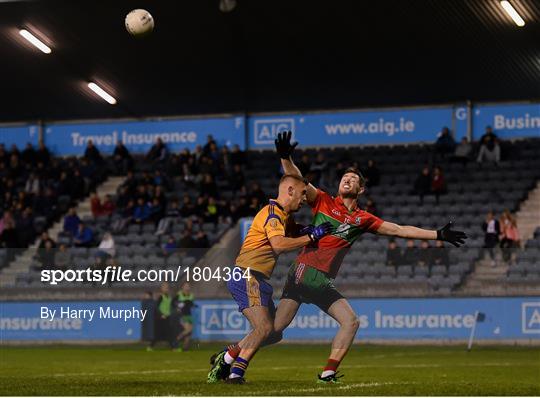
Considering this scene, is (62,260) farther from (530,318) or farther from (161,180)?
(161,180)

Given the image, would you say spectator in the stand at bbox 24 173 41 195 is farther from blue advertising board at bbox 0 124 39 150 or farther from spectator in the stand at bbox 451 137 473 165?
spectator in the stand at bbox 451 137 473 165

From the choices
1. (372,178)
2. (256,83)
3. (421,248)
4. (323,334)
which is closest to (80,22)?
(256,83)

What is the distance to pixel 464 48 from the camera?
1287 inches

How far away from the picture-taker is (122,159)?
3969cm

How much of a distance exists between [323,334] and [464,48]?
15.8 meters

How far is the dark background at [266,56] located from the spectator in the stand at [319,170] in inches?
110

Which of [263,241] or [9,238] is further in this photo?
[9,238]

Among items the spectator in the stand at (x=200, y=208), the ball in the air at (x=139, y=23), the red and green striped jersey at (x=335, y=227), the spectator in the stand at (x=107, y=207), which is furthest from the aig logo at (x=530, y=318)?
the spectator in the stand at (x=107, y=207)

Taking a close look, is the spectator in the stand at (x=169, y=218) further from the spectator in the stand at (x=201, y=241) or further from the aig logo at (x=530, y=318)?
the aig logo at (x=530, y=318)

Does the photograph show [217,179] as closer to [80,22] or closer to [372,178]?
[372,178]

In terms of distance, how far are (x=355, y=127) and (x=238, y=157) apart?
447cm

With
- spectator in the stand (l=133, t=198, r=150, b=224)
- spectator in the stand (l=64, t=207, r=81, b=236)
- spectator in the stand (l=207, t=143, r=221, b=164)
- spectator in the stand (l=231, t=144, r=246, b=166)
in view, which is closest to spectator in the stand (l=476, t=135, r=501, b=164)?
spectator in the stand (l=231, t=144, r=246, b=166)

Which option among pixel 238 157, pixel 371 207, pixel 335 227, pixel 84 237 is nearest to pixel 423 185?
pixel 371 207

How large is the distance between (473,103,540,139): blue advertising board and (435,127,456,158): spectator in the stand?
186cm
